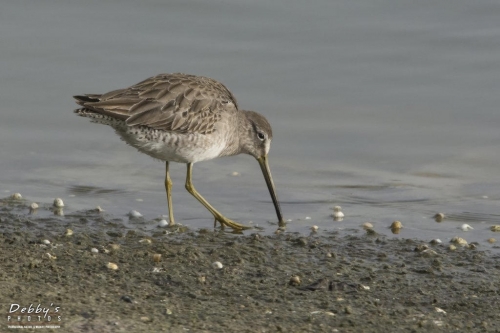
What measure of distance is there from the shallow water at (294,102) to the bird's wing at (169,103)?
77 centimetres

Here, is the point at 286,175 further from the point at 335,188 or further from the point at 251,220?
the point at 251,220

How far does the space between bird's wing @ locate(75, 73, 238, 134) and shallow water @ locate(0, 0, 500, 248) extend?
2.52ft

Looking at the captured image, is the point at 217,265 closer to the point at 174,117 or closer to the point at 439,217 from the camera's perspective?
the point at 174,117

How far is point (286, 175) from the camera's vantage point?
8.79m

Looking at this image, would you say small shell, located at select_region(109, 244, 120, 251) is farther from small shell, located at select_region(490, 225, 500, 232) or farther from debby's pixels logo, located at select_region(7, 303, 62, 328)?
small shell, located at select_region(490, 225, 500, 232)

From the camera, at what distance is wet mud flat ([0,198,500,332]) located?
5.02 meters

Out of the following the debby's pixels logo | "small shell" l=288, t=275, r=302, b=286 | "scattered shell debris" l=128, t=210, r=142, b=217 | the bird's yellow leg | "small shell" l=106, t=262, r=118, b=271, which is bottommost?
the debby's pixels logo

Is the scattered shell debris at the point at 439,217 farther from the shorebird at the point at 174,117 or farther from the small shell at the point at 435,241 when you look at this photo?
the shorebird at the point at 174,117

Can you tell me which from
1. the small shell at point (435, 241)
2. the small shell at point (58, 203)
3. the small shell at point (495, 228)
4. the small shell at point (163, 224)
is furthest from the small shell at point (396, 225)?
the small shell at point (58, 203)

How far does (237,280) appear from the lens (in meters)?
5.73

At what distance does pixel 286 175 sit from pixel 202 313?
12.5 feet

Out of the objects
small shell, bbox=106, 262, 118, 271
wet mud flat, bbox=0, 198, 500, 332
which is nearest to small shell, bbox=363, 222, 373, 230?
wet mud flat, bbox=0, 198, 500, 332

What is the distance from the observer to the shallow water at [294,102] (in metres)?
Answer: 8.09

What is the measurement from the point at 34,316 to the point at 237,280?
4.37 ft
